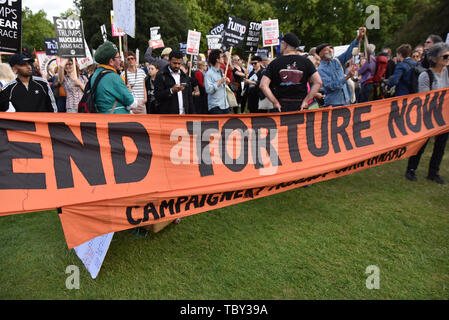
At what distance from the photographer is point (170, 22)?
36.9 m

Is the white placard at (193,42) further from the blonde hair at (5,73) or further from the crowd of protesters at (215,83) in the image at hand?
the blonde hair at (5,73)

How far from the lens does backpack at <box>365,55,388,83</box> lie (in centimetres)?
840

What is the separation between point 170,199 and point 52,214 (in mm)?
2411

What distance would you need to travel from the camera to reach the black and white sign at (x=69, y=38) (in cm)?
564

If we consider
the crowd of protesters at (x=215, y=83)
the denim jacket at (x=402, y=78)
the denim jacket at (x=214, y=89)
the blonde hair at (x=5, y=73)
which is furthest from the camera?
the denim jacket at (x=214, y=89)

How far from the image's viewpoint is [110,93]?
3.75 m

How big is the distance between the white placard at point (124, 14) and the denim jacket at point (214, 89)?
2063 millimetres

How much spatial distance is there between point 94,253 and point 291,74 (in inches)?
141

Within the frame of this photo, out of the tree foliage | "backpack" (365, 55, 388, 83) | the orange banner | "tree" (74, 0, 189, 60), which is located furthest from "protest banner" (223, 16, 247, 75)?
"tree" (74, 0, 189, 60)

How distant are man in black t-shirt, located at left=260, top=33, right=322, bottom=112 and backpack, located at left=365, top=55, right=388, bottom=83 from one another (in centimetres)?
468

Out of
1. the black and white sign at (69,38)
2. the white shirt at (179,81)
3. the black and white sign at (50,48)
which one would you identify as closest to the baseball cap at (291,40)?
the white shirt at (179,81)
